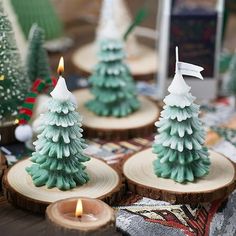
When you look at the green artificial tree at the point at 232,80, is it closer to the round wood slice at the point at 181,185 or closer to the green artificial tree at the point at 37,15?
the round wood slice at the point at 181,185

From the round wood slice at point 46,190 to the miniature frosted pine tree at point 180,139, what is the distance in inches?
4.0

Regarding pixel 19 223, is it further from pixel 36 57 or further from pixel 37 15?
pixel 37 15

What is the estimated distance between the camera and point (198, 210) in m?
1.38

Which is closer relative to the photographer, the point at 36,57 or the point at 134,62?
the point at 36,57

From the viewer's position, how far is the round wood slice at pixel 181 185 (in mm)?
1370

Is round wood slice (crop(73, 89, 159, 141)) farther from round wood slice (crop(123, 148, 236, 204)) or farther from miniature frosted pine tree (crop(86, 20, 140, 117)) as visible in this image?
round wood slice (crop(123, 148, 236, 204))

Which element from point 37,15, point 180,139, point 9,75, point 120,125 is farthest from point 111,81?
point 37,15

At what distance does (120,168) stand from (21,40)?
1.71ft

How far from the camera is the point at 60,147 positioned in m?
1.34

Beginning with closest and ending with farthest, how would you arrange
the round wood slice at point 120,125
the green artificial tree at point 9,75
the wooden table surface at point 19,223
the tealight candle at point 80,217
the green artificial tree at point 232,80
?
the tealight candle at point 80,217, the wooden table surface at point 19,223, the green artificial tree at point 9,75, the round wood slice at point 120,125, the green artificial tree at point 232,80

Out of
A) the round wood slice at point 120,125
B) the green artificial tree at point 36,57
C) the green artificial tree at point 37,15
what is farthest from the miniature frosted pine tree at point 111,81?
the green artificial tree at point 37,15

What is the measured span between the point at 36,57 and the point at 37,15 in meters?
0.42

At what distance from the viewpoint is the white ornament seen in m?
1.59

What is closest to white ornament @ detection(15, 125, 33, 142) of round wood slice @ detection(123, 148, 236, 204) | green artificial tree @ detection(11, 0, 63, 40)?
round wood slice @ detection(123, 148, 236, 204)
